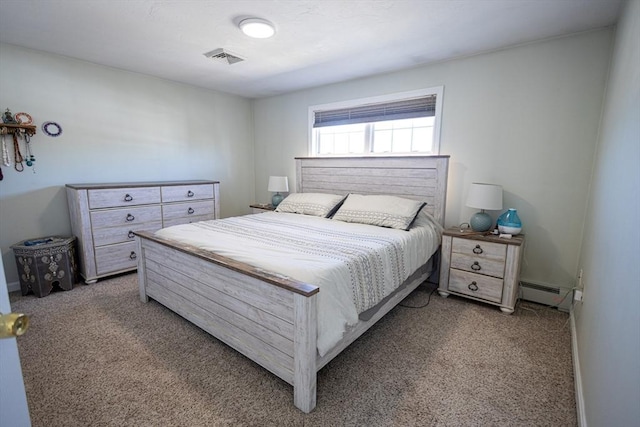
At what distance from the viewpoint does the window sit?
311cm

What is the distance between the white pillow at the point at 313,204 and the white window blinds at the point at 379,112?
984mm

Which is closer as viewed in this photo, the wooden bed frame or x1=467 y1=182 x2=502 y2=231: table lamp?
the wooden bed frame

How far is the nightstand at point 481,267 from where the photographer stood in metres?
2.43

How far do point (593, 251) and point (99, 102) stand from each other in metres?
4.51

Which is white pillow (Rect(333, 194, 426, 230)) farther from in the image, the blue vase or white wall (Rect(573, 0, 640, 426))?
white wall (Rect(573, 0, 640, 426))

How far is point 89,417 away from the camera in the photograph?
1.46 m


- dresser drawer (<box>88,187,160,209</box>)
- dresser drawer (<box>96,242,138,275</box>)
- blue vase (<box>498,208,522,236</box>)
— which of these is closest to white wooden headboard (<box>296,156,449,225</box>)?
blue vase (<box>498,208,522,236</box>)

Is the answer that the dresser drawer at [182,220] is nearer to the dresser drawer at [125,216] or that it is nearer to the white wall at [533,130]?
the dresser drawer at [125,216]

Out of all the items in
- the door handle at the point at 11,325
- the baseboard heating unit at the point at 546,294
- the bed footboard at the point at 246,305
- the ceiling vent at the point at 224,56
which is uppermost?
the ceiling vent at the point at 224,56

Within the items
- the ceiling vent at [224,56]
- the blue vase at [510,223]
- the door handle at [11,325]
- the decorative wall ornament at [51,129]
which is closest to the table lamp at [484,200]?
the blue vase at [510,223]

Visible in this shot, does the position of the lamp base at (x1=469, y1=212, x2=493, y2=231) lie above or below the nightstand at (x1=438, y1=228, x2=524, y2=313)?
above

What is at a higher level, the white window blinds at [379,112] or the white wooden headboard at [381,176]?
the white window blinds at [379,112]

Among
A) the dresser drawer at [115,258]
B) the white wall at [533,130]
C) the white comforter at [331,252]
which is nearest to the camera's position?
the white comforter at [331,252]

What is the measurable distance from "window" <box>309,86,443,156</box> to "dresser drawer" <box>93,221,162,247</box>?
223 cm
